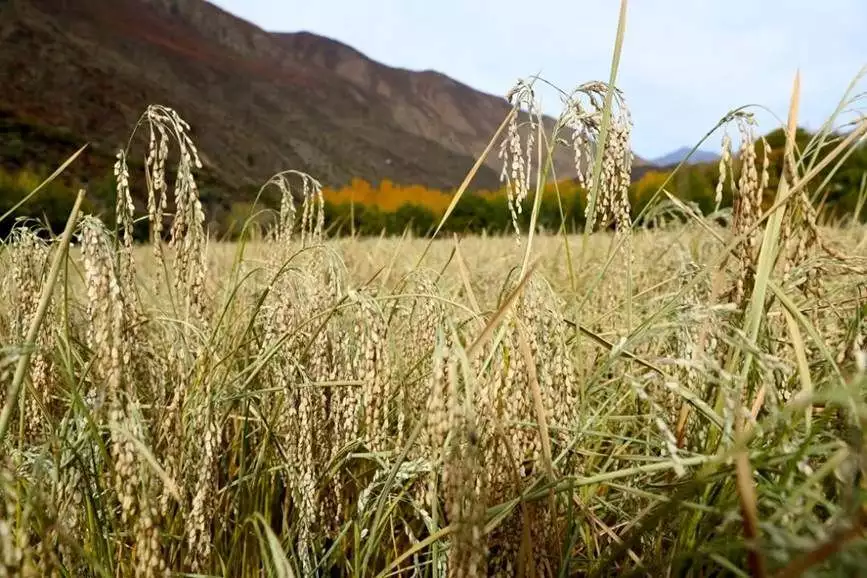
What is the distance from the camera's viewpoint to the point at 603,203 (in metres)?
1.06

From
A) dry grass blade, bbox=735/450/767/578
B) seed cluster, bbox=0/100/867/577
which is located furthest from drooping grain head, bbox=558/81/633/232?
dry grass blade, bbox=735/450/767/578

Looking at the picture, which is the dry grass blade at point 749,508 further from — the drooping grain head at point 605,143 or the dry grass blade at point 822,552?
the drooping grain head at point 605,143

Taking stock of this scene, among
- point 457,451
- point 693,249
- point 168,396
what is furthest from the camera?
point 693,249

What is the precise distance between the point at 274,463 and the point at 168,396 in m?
0.26

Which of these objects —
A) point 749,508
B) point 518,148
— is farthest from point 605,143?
point 749,508

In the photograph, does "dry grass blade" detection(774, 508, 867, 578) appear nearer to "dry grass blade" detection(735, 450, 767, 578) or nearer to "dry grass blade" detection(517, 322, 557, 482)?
"dry grass blade" detection(735, 450, 767, 578)

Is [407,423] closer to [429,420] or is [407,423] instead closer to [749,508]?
[429,420]

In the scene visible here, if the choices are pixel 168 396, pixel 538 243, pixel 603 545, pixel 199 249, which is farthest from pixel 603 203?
pixel 538 243

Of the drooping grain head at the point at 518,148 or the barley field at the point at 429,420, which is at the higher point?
the drooping grain head at the point at 518,148

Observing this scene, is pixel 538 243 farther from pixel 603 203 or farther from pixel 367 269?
pixel 603 203

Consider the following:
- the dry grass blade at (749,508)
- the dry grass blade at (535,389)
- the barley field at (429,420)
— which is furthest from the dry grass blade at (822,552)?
the dry grass blade at (535,389)

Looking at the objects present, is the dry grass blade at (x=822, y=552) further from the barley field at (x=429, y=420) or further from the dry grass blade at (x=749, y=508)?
the barley field at (x=429, y=420)

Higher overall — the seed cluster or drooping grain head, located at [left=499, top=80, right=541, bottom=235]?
drooping grain head, located at [left=499, top=80, right=541, bottom=235]

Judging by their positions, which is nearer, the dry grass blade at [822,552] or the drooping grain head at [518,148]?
the dry grass blade at [822,552]
